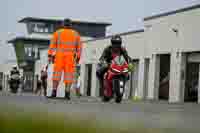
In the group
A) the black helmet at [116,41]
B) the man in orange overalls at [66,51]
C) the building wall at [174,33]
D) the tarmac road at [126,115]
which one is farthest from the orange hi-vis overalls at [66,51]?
the building wall at [174,33]

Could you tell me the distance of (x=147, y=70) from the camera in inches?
1850

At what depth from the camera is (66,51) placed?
14.4 metres

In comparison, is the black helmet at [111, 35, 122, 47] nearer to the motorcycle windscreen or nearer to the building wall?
the motorcycle windscreen

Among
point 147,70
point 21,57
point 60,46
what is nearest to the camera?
point 60,46

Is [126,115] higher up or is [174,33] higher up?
[174,33]

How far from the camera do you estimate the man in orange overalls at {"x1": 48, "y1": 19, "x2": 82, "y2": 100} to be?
1435 cm

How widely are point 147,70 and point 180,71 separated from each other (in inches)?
308

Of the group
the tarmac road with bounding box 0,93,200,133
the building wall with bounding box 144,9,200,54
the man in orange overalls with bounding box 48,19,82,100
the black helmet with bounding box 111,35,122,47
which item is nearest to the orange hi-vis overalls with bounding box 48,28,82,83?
the man in orange overalls with bounding box 48,19,82,100


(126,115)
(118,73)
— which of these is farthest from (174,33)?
(126,115)

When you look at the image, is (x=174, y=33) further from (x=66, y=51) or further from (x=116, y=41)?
(x=66, y=51)

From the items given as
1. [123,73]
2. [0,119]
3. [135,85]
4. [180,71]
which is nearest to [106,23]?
[135,85]

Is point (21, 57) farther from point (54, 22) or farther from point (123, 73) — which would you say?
point (123, 73)

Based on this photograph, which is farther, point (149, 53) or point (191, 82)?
point (149, 53)

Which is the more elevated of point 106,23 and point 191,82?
point 106,23
